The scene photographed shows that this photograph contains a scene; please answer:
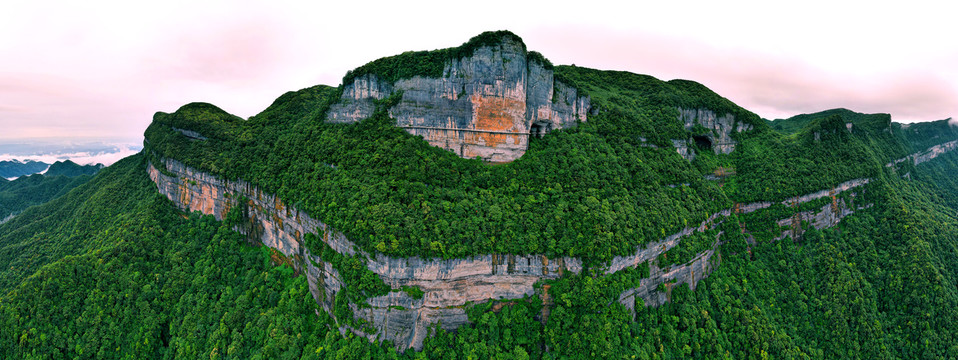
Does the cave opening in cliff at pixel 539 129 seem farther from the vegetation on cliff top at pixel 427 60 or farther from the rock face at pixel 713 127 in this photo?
the rock face at pixel 713 127

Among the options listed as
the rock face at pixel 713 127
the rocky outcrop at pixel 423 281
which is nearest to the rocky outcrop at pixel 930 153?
the rock face at pixel 713 127

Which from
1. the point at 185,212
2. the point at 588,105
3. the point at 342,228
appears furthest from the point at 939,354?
the point at 185,212

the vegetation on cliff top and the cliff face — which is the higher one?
the vegetation on cliff top

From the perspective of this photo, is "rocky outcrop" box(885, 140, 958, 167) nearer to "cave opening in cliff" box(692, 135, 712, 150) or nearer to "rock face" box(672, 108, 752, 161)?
"rock face" box(672, 108, 752, 161)

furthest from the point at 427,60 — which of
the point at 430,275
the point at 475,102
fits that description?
the point at 430,275

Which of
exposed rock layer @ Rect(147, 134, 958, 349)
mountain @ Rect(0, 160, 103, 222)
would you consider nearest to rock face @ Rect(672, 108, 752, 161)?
exposed rock layer @ Rect(147, 134, 958, 349)
